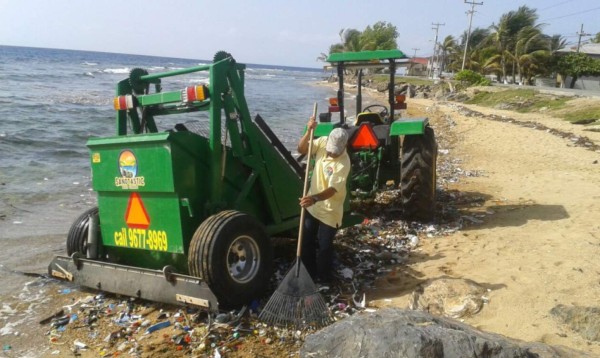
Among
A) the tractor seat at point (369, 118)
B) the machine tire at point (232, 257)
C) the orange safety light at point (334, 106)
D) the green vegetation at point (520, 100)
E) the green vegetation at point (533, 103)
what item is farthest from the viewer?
the green vegetation at point (520, 100)

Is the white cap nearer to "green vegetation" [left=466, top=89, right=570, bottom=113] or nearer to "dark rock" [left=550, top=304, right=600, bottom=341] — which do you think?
"dark rock" [left=550, top=304, right=600, bottom=341]

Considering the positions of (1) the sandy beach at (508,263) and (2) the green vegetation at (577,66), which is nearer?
(1) the sandy beach at (508,263)

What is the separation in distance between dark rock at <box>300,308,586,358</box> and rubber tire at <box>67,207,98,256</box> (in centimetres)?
272

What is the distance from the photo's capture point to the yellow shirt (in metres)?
4.63

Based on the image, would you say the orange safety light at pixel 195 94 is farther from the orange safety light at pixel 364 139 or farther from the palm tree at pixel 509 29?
the palm tree at pixel 509 29

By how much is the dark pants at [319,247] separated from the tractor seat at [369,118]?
2882 millimetres

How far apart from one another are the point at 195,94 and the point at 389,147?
12.3ft

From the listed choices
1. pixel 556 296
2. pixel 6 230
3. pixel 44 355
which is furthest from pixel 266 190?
pixel 6 230

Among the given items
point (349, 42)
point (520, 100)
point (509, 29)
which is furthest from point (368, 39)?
point (520, 100)

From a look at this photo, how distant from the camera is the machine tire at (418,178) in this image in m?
6.62

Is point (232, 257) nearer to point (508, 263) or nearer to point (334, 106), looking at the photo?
point (508, 263)

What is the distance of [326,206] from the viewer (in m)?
4.70

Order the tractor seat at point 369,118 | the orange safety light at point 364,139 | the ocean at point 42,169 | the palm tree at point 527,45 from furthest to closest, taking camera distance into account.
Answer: the palm tree at point 527,45
the tractor seat at point 369,118
the orange safety light at point 364,139
the ocean at point 42,169

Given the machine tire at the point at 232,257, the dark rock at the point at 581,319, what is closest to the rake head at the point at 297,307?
the machine tire at the point at 232,257
